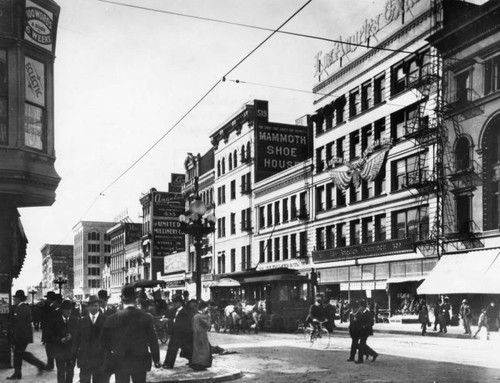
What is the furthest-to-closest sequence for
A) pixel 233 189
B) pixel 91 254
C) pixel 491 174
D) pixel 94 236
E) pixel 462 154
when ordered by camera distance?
pixel 94 236 → pixel 91 254 → pixel 233 189 → pixel 462 154 → pixel 491 174

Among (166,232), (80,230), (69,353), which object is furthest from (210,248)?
(80,230)

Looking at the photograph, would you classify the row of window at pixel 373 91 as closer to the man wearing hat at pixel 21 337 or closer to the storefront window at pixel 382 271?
the storefront window at pixel 382 271

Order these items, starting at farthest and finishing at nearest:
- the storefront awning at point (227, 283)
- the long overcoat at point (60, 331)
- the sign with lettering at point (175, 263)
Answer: the sign with lettering at point (175, 263), the storefront awning at point (227, 283), the long overcoat at point (60, 331)

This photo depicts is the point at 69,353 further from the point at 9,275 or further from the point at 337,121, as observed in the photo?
the point at 337,121

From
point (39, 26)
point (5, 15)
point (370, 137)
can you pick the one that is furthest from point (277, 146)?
point (5, 15)

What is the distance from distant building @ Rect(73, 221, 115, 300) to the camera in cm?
13688

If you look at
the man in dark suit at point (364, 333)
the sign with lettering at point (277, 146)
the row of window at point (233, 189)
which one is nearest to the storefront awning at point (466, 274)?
the man in dark suit at point (364, 333)

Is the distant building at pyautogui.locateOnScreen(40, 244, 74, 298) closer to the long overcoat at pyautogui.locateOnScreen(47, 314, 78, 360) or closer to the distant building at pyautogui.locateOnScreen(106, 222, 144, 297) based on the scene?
the distant building at pyautogui.locateOnScreen(106, 222, 144, 297)

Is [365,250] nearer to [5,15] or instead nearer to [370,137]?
[370,137]

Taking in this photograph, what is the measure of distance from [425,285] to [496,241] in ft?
14.0

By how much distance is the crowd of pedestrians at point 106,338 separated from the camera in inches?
347

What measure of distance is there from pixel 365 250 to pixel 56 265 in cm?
11706

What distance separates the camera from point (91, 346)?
10422 mm

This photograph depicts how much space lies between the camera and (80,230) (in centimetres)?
14150
